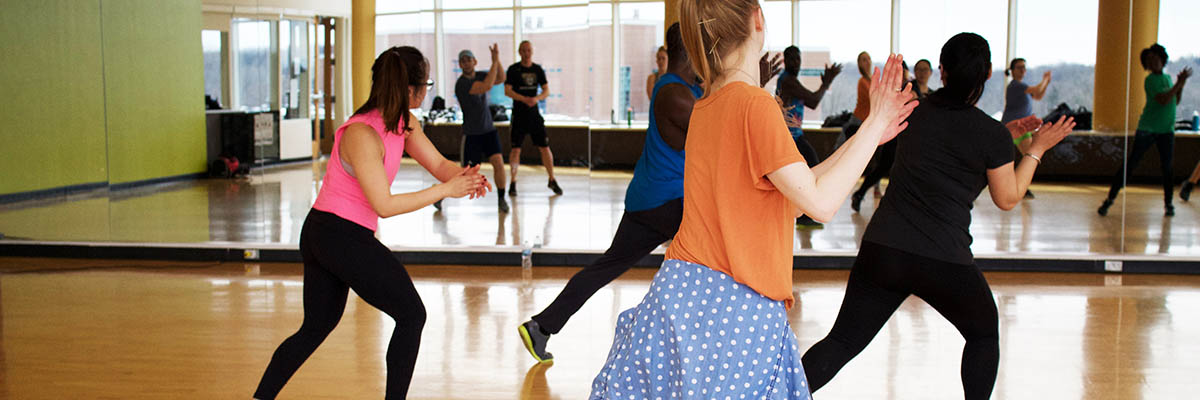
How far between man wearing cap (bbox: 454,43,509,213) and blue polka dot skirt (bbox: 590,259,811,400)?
4.70 m

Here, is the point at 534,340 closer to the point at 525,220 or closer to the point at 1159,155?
the point at 525,220

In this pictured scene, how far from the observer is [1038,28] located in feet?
20.2

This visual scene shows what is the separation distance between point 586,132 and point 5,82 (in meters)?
4.07

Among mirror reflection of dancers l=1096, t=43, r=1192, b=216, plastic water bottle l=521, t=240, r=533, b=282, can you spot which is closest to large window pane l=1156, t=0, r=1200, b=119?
mirror reflection of dancers l=1096, t=43, r=1192, b=216

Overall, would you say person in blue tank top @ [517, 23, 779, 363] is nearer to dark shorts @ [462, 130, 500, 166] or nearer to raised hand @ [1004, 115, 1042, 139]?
raised hand @ [1004, 115, 1042, 139]

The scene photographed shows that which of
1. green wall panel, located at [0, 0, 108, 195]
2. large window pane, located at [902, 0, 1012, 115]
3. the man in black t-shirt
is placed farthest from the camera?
green wall panel, located at [0, 0, 108, 195]

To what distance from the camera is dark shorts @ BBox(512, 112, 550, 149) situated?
21.6ft

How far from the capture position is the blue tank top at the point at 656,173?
12.2ft

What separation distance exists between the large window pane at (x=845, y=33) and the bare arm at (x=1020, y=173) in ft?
11.3

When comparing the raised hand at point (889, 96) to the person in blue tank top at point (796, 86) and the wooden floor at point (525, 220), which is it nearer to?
the person in blue tank top at point (796, 86)

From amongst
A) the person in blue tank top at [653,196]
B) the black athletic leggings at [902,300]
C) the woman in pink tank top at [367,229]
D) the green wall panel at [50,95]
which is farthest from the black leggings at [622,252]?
the green wall panel at [50,95]

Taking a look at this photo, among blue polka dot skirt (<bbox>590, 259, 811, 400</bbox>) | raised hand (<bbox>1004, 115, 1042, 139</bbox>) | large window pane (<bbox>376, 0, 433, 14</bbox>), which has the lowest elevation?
blue polka dot skirt (<bbox>590, 259, 811, 400</bbox>)

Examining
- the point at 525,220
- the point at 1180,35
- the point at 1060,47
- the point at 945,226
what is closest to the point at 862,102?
the point at 1060,47

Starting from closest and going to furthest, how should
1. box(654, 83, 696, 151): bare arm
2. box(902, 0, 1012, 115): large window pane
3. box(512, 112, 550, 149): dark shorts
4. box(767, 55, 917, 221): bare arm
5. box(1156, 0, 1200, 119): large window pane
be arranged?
box(767, 55, 917, 221): bare arm, box(654, 83, 696, 151): bare arm, box(1156, 0, 1200, 119): large window pane, box(902, 0, 1012, 115): large window pane, box(512, 112, 550, 149): dark shorts
